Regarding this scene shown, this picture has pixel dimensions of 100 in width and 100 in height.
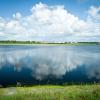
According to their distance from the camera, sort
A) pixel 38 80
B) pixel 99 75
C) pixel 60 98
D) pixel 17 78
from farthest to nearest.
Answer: pixel 99 75
pixel 17 78
pixel 38 80
pixel 60 98

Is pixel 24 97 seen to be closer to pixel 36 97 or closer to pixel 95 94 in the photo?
pixel 36 97

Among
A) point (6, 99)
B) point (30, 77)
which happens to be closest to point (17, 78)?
point (30, 77)

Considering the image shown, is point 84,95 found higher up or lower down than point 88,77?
higher up

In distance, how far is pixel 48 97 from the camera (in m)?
11.3

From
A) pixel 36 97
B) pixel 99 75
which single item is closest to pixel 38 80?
pixel 99 75

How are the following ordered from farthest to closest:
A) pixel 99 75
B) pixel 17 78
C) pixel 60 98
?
pixel 99 75 < pixel 17 78 < pixel 60 98

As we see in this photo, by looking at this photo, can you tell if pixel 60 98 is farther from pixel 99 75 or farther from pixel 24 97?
pixel 99 75

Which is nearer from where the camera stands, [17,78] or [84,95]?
[84,95]

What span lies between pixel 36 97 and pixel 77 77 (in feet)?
49.9

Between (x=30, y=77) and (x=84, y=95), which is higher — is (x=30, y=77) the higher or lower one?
the lower one

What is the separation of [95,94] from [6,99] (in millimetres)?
4873

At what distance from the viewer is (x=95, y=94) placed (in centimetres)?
1146

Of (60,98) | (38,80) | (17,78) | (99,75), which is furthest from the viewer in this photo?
(99,75)

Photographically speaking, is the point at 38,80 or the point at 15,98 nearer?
the point at 15,98
